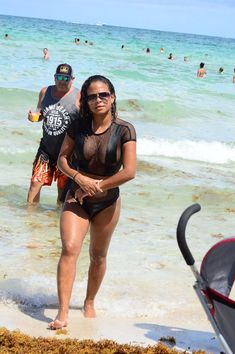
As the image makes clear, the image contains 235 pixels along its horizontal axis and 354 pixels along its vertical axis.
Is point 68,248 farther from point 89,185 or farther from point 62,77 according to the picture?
point 62,77

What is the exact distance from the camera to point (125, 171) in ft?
13.6

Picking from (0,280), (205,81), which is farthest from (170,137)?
(205,81)

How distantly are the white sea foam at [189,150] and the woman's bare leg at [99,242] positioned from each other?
7.84 metres

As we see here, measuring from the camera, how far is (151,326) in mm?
4641

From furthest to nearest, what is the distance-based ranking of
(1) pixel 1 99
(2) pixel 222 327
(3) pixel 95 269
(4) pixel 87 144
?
(1) pixel 1 99, (3) pixel 95 269, (4) pixel 87 144, (2) pixel 222 327

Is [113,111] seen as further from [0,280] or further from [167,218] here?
[167,218]

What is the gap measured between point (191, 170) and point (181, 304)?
6.14 metres

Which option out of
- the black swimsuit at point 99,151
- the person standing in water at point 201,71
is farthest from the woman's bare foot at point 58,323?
the person standing in water at point 201,71

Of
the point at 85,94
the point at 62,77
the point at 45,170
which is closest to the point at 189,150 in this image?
the point at 45,170

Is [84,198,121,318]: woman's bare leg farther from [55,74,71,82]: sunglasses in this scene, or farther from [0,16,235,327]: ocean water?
[55,74,71,82]: sunglasses

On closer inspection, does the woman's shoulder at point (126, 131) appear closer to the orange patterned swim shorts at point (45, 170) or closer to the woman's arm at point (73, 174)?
the woman's arm at point (73, 174)

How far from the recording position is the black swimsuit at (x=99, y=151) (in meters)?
4.21

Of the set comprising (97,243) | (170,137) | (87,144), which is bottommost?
(170,137)

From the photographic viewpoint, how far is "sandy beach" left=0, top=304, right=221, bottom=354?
4.29 metres
